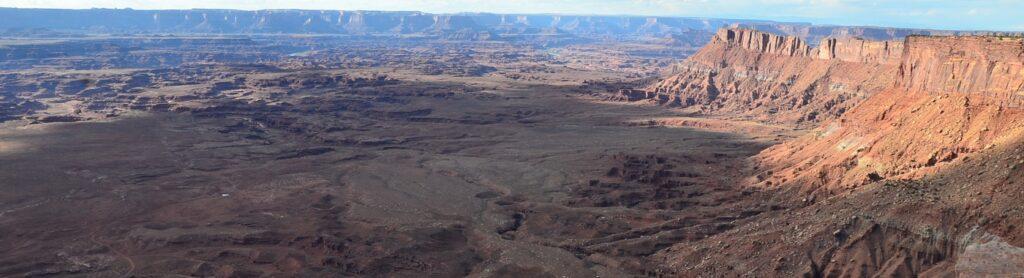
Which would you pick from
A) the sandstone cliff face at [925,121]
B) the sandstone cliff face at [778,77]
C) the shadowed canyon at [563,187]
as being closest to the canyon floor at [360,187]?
the shadowed canyon at [563,187]

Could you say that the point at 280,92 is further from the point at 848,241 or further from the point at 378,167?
the point at 848,241

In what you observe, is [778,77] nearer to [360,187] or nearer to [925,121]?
[925,121]

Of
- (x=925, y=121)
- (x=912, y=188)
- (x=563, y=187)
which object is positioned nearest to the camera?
(x=912, y=188)

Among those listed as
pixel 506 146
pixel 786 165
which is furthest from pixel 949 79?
pixel 506 146

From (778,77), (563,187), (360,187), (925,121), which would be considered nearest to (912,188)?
(925,121)

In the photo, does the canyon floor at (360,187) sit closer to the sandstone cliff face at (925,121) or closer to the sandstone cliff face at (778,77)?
the sandstone cliff face at (925,121)

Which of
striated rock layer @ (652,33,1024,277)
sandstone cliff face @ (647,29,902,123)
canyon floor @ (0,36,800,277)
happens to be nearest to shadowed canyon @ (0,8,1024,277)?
striated rock layer @ (652,33,1024,277)
